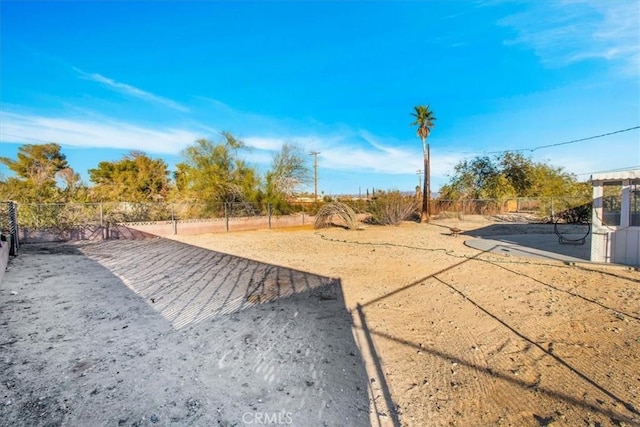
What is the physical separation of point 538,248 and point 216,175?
1662 cm

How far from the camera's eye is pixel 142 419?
2.41 m

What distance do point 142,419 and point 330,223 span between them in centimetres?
1744

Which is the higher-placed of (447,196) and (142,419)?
(447,196)

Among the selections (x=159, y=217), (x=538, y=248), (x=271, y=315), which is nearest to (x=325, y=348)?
(x=271, y=315)

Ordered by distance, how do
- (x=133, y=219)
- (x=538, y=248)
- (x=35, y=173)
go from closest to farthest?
(x=538, y=248)
(x=133, y=219)
(x=35, y=173)

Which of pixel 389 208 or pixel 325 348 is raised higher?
pixel 389 208

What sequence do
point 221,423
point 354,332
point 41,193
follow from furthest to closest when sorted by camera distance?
point 41,193
point 354,332
point 221,423

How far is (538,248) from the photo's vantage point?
10109 millimetres

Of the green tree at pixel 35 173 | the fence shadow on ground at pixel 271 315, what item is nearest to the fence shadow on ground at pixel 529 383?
the fence shadow on ground at pixel 271 315

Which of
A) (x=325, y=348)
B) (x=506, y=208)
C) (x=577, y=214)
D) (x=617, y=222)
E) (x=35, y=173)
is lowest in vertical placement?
(x=325, y=348)

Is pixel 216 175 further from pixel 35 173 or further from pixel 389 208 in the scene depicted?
pixel 35 173

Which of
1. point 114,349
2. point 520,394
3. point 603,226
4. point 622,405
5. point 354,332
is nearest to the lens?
point 622,405

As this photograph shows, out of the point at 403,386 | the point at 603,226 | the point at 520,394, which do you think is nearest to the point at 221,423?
the point at 403,386

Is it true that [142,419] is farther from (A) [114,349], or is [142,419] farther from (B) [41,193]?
(B) [41,193]
